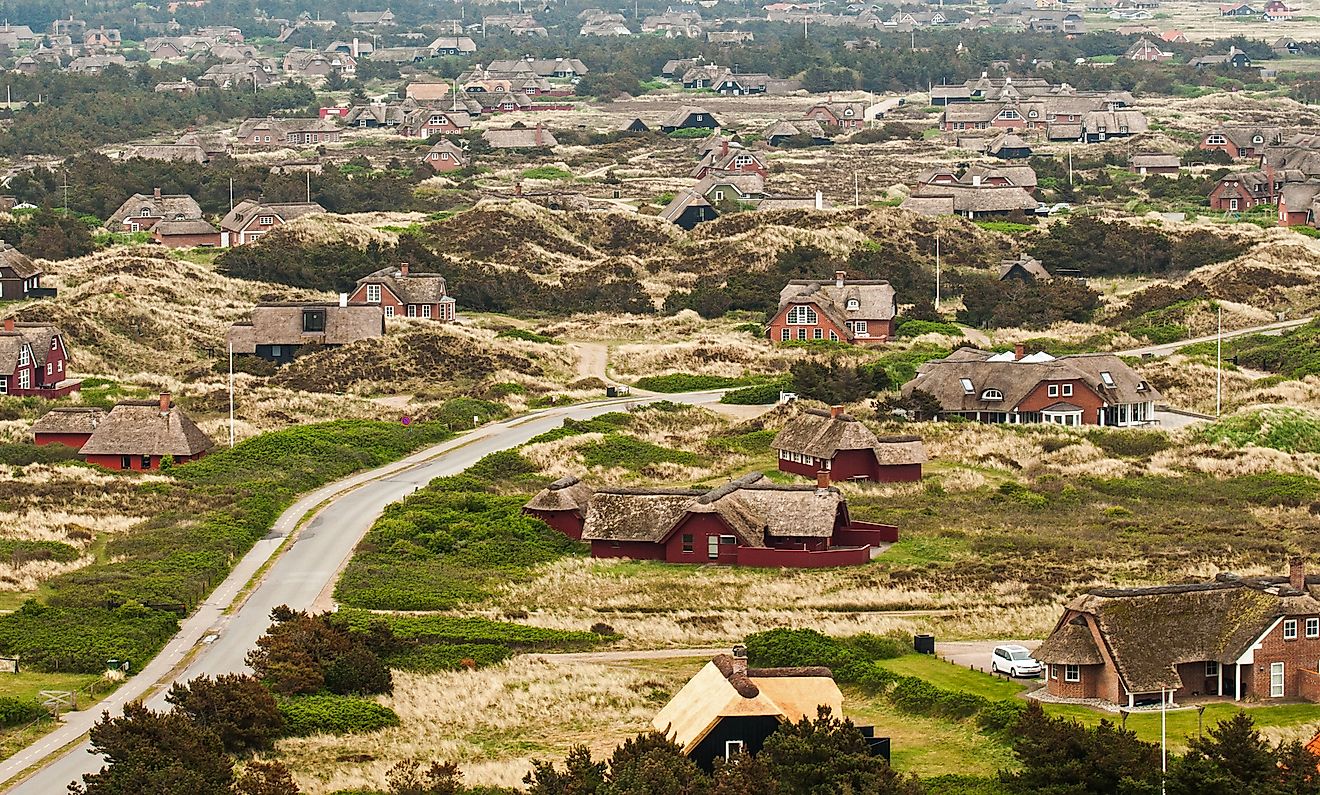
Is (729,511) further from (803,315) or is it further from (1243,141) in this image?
(1243,141)

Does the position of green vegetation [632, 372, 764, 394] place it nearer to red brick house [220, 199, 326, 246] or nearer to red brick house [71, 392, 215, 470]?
red brick house [71, 392, 215, 470]

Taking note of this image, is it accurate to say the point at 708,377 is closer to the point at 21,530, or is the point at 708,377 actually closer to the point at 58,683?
the point at 21,530

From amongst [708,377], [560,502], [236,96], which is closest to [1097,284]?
[708,377]

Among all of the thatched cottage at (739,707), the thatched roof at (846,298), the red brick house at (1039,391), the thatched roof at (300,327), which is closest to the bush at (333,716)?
the thatched cottage at (739,707)

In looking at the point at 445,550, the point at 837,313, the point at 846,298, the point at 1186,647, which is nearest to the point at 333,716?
the point at 1186,647

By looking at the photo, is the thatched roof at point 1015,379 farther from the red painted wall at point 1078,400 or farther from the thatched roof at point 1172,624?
the thatched roof at point 1172,624

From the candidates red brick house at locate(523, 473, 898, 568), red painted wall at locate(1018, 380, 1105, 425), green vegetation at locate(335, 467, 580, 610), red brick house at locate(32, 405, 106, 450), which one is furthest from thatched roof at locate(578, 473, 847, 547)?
red brick house at locate(32, 405, 106, 450)
